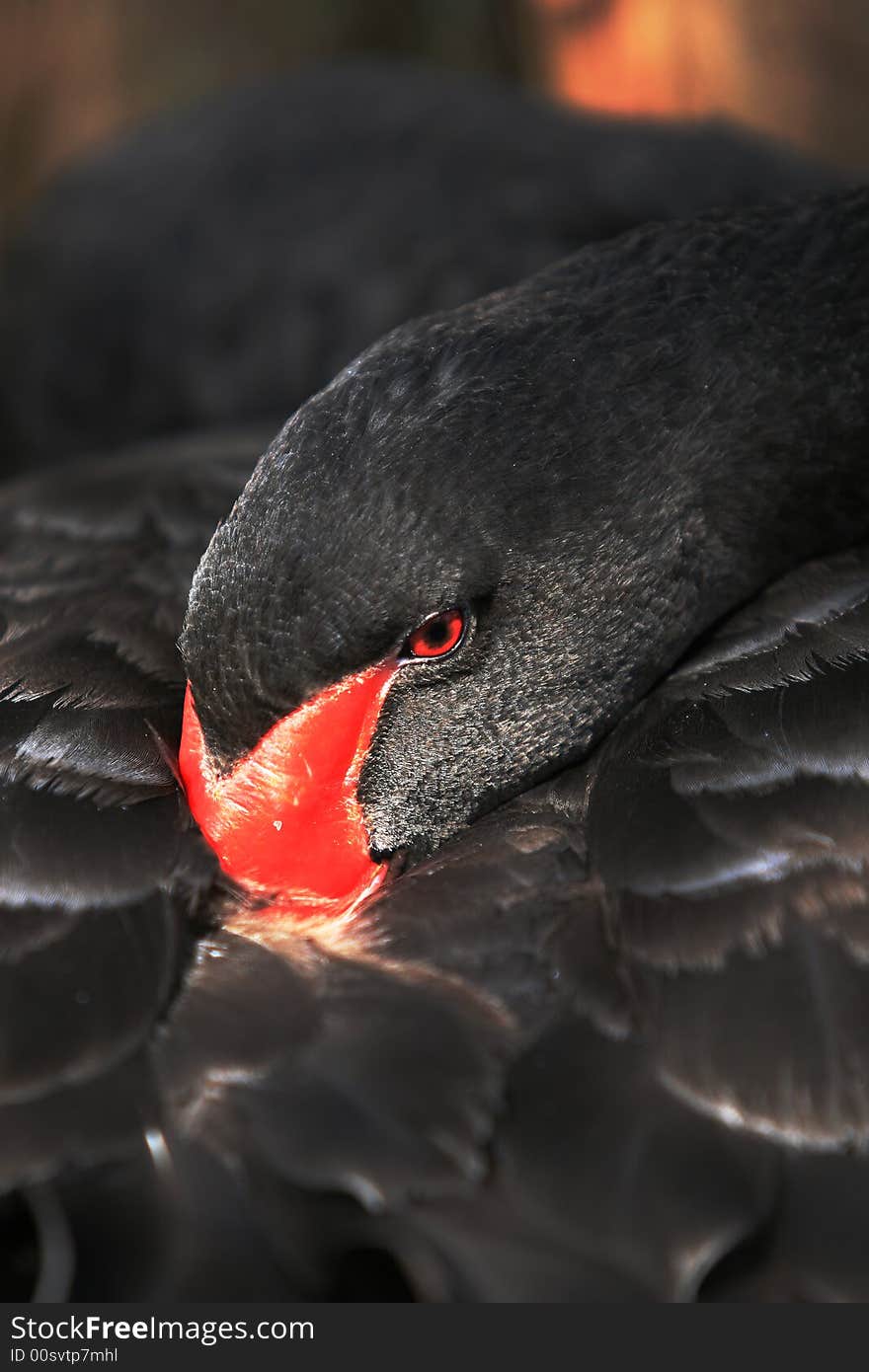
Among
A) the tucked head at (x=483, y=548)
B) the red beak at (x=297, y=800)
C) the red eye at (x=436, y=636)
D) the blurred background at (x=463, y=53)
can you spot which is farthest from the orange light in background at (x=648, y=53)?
the red beak at (x=297, y=800)

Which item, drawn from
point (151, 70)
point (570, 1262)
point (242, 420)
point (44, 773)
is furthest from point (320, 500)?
point (151, 70)

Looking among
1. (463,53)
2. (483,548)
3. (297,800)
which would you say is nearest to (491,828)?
(297,800)

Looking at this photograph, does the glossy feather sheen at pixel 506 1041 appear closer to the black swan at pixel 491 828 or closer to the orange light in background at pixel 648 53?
the black swan at pixel 491 828

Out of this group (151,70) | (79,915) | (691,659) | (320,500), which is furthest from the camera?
(151,70)

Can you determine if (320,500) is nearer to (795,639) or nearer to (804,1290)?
(795,639)

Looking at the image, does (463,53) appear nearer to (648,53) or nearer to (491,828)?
(648,53)

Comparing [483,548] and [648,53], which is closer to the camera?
[483,548]

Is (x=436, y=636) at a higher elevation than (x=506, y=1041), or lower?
higher
